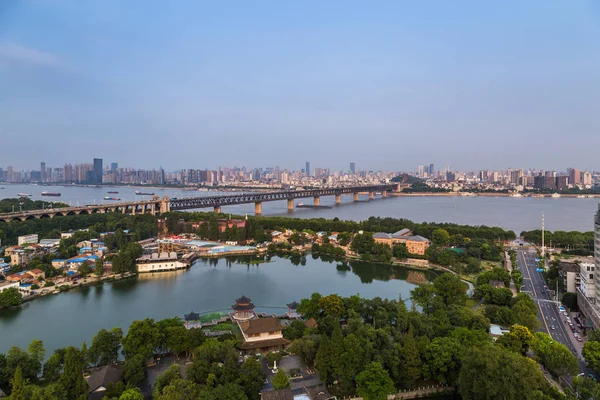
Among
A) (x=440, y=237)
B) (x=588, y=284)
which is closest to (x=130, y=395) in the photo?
(x=588, y=284)

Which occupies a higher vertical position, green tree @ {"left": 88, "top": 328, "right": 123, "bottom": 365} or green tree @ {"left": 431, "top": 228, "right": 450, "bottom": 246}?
green tree @ {"left": 431, "top": 228, "right": 450, "bottom": 246}

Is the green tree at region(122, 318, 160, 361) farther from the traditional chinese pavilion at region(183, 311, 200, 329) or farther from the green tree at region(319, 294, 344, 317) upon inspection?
the green tree at region(319, 294, 344, 317)

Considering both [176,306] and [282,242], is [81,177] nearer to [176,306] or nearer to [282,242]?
[282,242]

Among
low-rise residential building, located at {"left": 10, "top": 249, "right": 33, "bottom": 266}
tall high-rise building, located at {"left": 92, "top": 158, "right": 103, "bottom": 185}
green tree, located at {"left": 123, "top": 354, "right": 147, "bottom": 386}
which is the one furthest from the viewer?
tall high-rise building, located at {"left": 92, "top": 158, "right": 103, "bottom": 185}

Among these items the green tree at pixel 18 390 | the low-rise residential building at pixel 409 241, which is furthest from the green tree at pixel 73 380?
the low-rise residential building at pixel 409 241

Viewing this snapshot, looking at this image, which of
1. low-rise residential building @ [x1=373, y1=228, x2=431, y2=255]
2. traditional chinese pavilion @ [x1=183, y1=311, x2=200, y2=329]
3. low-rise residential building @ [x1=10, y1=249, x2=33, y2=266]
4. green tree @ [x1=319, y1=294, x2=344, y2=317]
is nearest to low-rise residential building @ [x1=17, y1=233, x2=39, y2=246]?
low-rise residential building @ [x1=10, y1=249, x2=33, y2=266]

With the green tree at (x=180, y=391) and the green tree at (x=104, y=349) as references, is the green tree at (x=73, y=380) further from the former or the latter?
the green tree at (x=104, y=349)

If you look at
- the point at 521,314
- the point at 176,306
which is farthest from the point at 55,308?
the point at 521,314
